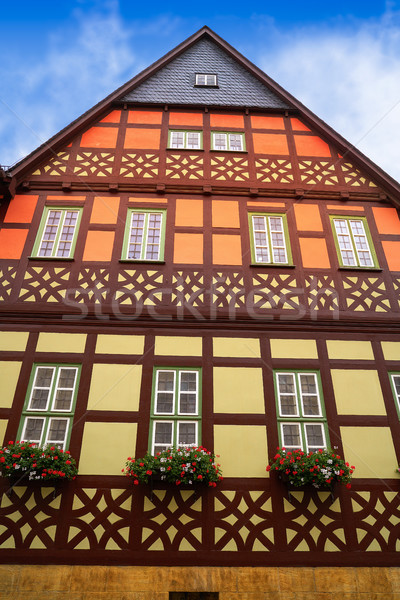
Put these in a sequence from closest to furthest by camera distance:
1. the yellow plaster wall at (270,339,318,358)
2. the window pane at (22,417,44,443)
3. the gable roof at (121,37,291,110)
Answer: the window pane at (22,417,44,443) < the yellow plaster wall at (270,339,318,358) < the gable roof at (121,37,291,110)

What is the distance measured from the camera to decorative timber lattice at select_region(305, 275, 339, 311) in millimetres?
10547

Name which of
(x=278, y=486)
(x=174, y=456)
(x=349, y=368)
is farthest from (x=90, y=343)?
(x=349, y=368)

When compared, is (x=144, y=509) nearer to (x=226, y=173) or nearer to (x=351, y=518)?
(x=351, y=518)

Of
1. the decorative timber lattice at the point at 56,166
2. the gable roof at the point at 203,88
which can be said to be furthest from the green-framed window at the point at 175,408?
the gable roof at the point at 203,88

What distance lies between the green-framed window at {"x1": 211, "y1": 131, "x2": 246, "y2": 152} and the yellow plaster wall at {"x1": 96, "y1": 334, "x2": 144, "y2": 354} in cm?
623

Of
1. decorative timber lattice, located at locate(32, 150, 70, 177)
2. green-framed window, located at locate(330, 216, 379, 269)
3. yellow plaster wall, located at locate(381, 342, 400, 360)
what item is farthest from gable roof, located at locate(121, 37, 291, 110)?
yellow plaster wall, located at locate(381, 342, 400, 360)

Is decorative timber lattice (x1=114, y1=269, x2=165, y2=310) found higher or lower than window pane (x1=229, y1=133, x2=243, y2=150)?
lower

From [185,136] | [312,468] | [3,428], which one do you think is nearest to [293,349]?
[312,468]

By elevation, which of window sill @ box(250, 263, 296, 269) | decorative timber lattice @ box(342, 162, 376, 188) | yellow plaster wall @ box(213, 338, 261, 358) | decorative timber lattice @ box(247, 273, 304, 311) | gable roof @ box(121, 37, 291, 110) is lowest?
yellow plaster wall @ box(213, 338, 261, 358)

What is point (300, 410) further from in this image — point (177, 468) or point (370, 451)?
point (177, 468)

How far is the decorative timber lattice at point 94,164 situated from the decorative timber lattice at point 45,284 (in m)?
3.08

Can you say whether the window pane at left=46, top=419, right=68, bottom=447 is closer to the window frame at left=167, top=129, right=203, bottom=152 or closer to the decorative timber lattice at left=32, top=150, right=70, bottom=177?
the decorative timber lattice at left=32, top=150, right=70, bottom=177

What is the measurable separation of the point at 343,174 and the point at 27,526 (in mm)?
11162

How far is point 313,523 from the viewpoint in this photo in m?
8.30
